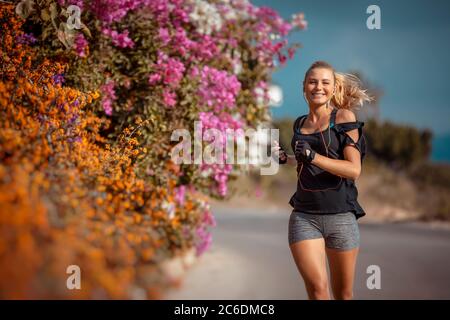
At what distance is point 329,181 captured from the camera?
3066 mm

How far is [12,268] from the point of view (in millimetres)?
1947

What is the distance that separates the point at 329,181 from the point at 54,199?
1.54 metres

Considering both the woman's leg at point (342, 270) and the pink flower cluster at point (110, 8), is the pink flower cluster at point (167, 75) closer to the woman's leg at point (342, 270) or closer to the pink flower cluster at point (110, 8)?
the pink flower cluster at point (110, 8)

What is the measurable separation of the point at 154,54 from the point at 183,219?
5.78 ft

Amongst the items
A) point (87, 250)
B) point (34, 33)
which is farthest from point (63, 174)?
point (34, 33)

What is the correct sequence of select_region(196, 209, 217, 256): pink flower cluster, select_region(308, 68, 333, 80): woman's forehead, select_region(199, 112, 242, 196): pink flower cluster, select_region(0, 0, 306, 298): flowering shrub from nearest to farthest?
select_region(0, 0, 306, 298): flowering shrub, select_region(308, 68, 333, 80): woman's forehead, select_region(199, 112, 242, 196): pink flower cluster, select_region(196, 209, 217, 256): pink flower cluster

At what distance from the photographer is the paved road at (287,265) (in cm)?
582

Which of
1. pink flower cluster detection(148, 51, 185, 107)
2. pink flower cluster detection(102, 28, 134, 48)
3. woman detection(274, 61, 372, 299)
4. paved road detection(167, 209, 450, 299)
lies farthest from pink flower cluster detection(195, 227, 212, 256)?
woman detection(274, 61, 372, 299)

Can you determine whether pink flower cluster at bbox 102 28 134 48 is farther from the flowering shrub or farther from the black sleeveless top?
the black sleeveless top

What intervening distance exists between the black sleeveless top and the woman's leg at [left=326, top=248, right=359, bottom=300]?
0.78 ft

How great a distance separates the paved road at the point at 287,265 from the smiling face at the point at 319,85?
2942mm

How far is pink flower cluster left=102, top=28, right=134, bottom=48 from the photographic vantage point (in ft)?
15.1

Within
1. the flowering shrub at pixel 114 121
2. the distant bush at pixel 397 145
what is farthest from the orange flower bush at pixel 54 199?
the distant bush at pixel 397 145
